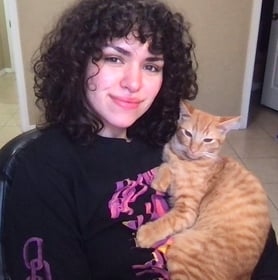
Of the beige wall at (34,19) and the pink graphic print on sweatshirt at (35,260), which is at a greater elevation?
the beige wall at (34,19)

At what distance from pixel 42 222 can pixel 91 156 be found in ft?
0.64

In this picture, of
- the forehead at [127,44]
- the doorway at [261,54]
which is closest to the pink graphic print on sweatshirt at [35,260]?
the forehead at [127,44]

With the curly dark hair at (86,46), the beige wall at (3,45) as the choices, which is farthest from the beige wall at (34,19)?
the beige wall at (3,45)

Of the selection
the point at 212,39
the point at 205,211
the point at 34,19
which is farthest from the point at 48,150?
the point at 212,39

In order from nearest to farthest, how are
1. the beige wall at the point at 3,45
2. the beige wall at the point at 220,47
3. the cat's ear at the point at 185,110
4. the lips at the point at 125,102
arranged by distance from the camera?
1. the lips at the point at 125,102
2. the cat's ear at the point at 185,110
3. the beige wall at the point at 220,47
4. the beige wall at the point at 3,45

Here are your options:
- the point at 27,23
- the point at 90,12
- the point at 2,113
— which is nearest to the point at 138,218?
the point at 90,12

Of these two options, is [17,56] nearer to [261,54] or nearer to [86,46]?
[86,46]

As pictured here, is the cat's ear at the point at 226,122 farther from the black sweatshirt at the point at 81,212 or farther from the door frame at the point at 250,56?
the door frame at the point at 250,56

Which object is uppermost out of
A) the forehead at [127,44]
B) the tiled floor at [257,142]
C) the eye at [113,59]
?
the forehead at [127,44]

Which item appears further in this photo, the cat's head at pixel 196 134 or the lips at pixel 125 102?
the cat's head at pixel 196 134

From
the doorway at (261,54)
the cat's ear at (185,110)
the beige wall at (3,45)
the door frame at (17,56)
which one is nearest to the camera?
the cat's ear at (185,110)

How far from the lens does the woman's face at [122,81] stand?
2.67 ft

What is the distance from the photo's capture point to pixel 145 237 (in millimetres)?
866

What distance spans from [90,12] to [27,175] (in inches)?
15.7
